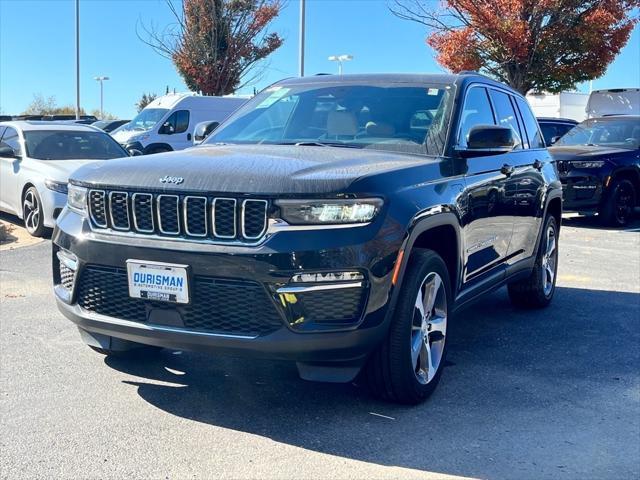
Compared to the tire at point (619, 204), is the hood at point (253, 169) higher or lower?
higher

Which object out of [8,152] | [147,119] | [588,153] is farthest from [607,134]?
[147,119]

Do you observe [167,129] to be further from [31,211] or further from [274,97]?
[274,97]

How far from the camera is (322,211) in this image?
11.8 ft

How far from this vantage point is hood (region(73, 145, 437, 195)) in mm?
3621

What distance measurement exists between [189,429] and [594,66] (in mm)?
17895

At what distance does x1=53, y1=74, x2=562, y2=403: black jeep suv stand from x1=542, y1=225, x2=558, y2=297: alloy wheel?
1.98 metres

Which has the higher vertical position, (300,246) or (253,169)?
(253,169)

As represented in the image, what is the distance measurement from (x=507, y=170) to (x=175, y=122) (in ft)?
52.9

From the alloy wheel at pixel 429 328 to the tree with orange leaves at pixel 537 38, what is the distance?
15.0m

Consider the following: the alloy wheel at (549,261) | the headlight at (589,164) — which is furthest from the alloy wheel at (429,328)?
the headlight at (589,164)

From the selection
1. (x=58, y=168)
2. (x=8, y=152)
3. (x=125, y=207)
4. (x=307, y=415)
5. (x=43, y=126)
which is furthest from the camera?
(x=43, y=126)

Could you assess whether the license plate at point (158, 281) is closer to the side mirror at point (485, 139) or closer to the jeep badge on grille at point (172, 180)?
the jeep badge on grille at point (172, 180)

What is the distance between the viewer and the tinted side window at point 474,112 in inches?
194

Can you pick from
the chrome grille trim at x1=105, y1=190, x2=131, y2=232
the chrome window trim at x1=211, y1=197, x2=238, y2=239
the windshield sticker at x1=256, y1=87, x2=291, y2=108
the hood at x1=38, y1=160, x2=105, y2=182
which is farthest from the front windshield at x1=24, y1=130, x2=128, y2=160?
the chrome window trim at x1=211, y1=197, x2=238, y2=239
